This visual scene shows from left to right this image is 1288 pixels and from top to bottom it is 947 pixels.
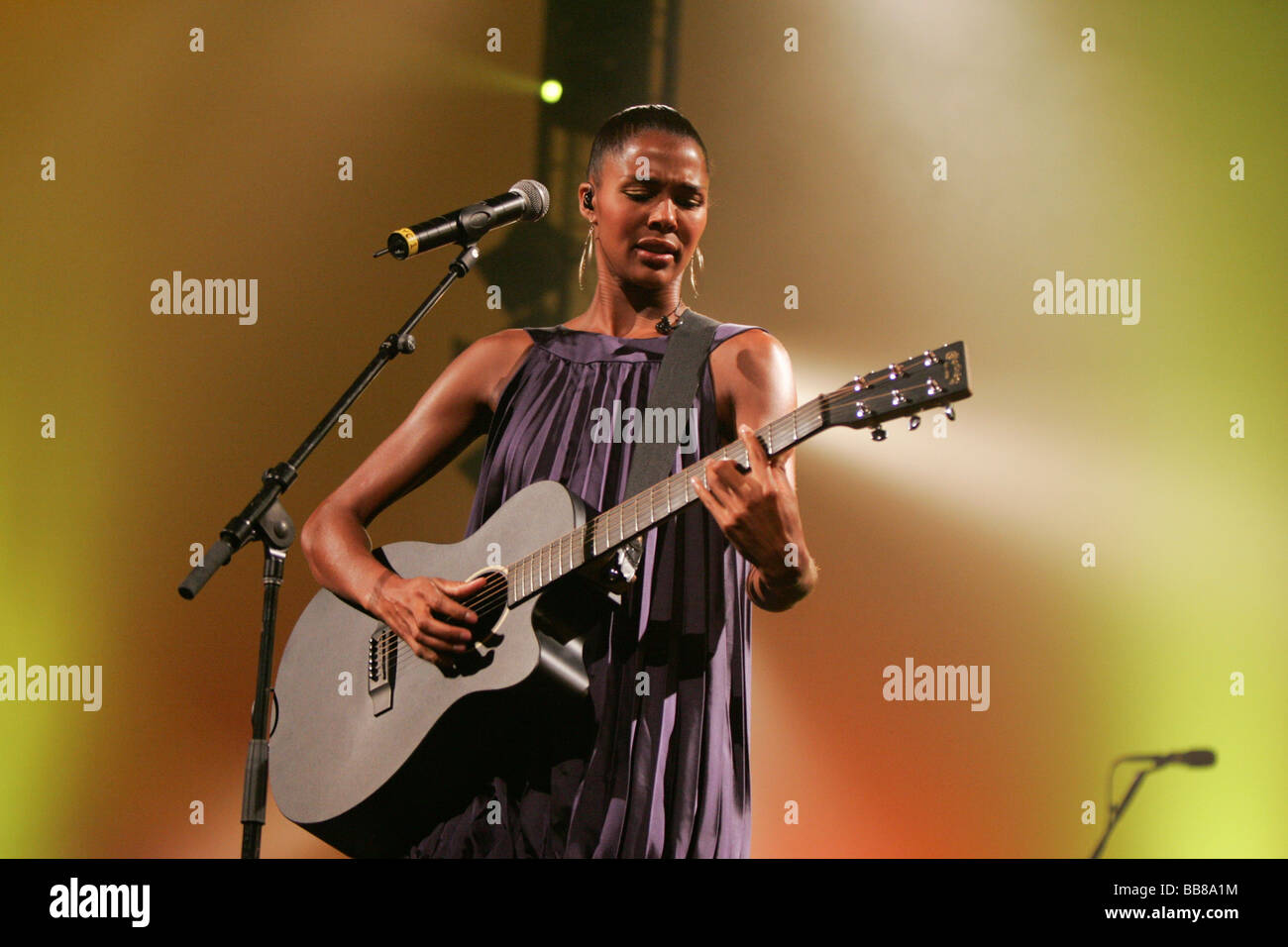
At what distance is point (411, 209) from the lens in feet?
10.3

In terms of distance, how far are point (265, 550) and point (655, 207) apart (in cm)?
111

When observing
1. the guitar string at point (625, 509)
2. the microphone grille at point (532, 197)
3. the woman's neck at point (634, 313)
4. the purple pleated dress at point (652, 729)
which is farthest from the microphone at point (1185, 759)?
the microphone grille at point (532, 197)

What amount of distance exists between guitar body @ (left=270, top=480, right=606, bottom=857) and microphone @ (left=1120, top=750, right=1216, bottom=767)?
1351 mm

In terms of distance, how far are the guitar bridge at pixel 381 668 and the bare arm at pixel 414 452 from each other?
5.2 inches

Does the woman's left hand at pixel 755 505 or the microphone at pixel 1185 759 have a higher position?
the woman's left hand at pixel 755 505

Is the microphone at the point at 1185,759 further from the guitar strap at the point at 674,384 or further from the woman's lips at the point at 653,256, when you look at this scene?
the woman's lips at the point at 653,256

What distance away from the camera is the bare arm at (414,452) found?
8.82ft

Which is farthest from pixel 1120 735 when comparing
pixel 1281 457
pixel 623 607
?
pixel 623 607

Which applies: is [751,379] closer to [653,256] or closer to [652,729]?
[653,256]

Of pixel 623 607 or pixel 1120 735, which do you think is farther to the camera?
pixel 1120 735

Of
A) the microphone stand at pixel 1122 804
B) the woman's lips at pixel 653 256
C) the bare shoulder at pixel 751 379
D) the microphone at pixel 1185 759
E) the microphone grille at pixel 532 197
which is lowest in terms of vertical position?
the microphone stand at pixel 1122 804

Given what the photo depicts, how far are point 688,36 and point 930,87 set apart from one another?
62cm

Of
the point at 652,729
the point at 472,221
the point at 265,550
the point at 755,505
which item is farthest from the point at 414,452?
the point at 755,505
